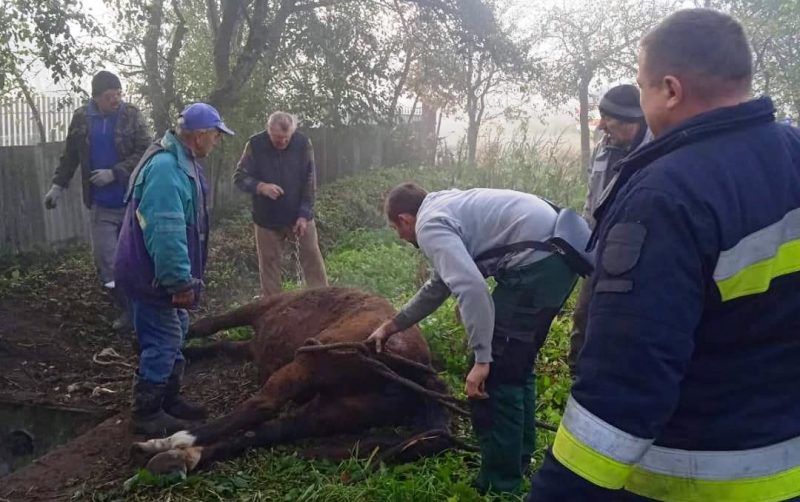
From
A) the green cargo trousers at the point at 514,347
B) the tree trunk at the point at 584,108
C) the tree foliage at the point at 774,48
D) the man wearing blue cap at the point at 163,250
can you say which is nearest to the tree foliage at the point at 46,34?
the man wearing blue cap at the point at 163,250

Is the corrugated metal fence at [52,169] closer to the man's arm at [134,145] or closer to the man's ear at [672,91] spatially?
the man's arm at [134,145]

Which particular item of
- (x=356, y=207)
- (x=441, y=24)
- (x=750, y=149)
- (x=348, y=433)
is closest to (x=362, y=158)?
(x=356, y=207)

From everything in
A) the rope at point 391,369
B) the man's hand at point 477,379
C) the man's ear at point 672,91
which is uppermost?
→ the man's ear at point 672,91

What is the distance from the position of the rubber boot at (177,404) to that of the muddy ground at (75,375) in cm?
24

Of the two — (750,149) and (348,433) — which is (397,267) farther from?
(750,149)

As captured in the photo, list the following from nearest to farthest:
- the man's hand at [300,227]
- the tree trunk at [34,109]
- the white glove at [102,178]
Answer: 1. the white glove at [102,178]
2. the man's hand at [300,227]
3. the tree trunk at [34,109]

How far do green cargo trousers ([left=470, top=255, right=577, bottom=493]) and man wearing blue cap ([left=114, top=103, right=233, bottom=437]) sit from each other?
1837 mm

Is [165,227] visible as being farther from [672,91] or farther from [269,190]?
[672,91]

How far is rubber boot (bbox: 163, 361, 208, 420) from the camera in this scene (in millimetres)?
4738

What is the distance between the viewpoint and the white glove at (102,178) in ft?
21.5

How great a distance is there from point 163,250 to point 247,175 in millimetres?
2876

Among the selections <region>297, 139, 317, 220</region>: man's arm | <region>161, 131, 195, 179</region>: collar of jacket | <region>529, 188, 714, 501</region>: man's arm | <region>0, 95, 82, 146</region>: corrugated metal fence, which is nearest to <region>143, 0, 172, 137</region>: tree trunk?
<region>0, 95, 82, 146</region>: corrugated metal fence

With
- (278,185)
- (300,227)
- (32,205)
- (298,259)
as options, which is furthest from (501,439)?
(32,205)

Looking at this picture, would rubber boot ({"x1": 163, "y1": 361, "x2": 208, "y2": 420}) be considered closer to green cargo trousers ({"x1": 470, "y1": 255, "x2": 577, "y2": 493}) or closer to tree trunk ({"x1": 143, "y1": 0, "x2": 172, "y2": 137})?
green cargo trousers ({"x1": 470, "y1": 255, "x2": 577, "y2": 493})
